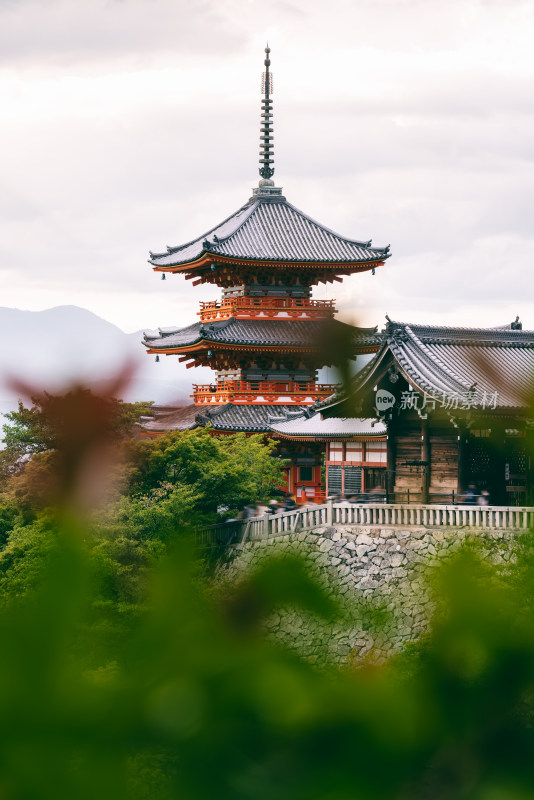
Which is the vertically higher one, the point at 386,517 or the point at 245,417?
the point at 245,417

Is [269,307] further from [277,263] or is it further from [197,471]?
[197,471]

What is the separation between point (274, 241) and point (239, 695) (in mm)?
29980

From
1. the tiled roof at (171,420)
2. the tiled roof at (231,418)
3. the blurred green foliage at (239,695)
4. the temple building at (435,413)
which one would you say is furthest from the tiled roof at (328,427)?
the blurred green foliage at (239,695)

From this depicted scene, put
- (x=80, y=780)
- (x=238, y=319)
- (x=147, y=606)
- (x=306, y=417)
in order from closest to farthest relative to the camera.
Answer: (x=80, y=780), (x=147, y=606), (x=306, y=417), (x=238, y=319)

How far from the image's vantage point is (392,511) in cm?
1830

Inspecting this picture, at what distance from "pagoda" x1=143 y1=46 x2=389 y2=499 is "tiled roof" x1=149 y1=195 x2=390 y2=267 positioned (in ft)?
0.11

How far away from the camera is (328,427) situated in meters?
23.8

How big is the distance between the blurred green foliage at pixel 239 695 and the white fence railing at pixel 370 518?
50.7 feet

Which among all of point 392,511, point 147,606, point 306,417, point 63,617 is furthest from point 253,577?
point 306,417

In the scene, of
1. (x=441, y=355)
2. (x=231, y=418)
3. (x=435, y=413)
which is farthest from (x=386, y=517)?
(x=231, y=418)

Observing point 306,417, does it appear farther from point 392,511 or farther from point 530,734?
point 530,734

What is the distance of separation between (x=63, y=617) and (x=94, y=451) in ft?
1.01

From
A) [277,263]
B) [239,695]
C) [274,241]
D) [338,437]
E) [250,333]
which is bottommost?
[239,695]

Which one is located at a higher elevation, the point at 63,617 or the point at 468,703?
the point at 63,617
